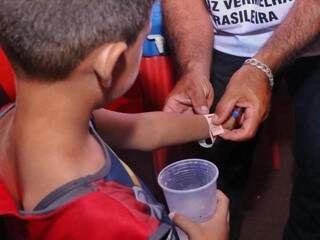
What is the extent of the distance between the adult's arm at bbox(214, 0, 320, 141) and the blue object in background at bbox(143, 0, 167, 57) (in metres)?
0.35

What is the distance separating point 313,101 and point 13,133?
841 mm

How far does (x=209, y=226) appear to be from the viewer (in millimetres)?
917

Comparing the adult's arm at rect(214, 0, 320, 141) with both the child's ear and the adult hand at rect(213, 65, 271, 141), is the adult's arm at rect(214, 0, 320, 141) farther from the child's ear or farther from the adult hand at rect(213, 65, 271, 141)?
the child's ear

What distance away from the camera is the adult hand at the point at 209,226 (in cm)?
87

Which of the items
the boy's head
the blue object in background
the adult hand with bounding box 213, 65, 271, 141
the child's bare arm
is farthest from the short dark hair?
the blue object in background

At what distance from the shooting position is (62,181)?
752 millimetres

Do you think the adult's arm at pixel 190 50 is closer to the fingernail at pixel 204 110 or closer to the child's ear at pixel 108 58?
the fingernail at pixel 204 110

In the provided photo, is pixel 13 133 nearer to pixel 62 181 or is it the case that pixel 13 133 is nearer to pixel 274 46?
pixel 62 181

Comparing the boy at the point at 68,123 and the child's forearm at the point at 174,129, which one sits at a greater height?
the boy at the point at 68,123

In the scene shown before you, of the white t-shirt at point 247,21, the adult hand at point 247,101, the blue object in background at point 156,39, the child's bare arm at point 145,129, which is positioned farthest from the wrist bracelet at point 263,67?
the blue object in background at point 156,39

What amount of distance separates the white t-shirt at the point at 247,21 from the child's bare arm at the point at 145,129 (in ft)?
1.19

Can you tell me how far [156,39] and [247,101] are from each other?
1.51 ft

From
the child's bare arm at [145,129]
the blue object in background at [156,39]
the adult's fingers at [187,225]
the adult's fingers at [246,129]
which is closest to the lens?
the adult's fingers at [187,225]

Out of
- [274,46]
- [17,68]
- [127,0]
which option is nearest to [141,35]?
[127,0]
